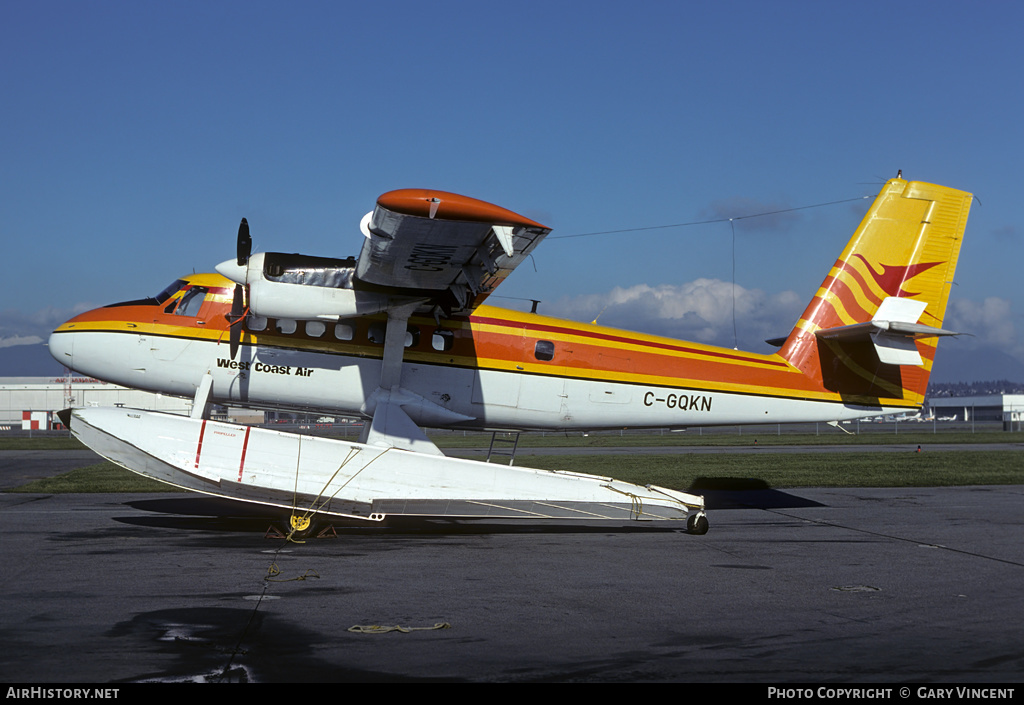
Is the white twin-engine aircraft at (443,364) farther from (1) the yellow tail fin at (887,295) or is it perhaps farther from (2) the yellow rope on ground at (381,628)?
(2) the yellow rope on ground at (381,628)

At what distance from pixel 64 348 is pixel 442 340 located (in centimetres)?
595

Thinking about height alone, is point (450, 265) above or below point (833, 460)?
above

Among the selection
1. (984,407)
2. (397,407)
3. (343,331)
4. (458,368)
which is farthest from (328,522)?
(984,407)

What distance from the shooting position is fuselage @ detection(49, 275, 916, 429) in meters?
13.0

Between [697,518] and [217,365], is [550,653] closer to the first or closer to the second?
[697,518]

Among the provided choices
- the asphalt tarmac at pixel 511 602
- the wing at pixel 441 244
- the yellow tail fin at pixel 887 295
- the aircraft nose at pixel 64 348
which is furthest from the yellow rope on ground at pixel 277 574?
the yellow tail fin at pixel 887 295

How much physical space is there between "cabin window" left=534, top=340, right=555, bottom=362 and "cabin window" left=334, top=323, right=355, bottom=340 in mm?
2984

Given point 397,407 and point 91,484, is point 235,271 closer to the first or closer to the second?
point 397,407

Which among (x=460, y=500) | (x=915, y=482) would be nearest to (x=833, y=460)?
(x=915, y=482)

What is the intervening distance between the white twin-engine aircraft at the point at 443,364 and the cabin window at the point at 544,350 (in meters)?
0.04

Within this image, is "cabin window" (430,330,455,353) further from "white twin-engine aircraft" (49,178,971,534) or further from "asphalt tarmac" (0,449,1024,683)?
"asphalt tarmac" (0,449,1024,683)
